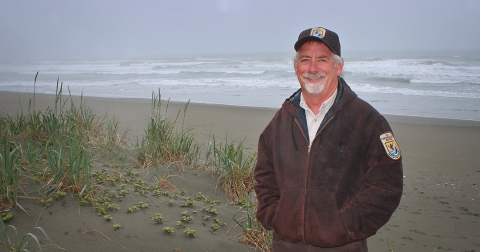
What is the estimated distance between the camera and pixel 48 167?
12.1 ft

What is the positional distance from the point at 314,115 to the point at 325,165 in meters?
0.30

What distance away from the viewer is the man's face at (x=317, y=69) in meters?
2.14

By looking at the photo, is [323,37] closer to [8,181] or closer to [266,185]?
[266,185]

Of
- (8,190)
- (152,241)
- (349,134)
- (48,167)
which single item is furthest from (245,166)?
(349,134)

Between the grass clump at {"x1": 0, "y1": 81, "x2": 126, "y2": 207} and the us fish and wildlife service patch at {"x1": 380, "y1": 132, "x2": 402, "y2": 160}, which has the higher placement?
the us fish and wildlife service patch at {"x1": 380, "y1": 132, "x2": 402, "y2": 160}

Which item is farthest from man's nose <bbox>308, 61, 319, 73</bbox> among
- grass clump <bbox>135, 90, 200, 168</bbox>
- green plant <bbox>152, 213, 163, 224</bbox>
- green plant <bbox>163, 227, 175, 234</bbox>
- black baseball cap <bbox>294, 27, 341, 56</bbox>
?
grass clump <bbox>135, 90, 200, 168</bbox>

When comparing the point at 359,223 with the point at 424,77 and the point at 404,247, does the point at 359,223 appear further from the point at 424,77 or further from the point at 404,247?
the point at 424,77

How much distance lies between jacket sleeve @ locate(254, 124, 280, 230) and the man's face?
345mm

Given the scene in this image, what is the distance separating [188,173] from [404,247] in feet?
8.16

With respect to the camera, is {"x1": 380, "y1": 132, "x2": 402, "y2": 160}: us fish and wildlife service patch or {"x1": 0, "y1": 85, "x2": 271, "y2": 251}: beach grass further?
{"x1": 0, "y1": 85, "x2": 271, "y2": 251}: beach grass

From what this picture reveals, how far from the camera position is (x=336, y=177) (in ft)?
6.55

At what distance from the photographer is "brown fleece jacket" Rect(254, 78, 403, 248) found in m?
1.90

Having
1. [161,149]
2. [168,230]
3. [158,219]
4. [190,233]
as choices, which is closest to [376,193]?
[190,233]

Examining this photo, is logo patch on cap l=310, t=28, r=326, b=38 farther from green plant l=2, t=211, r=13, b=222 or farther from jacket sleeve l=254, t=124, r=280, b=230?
green plant l=2, t=211, r=13, b=222
